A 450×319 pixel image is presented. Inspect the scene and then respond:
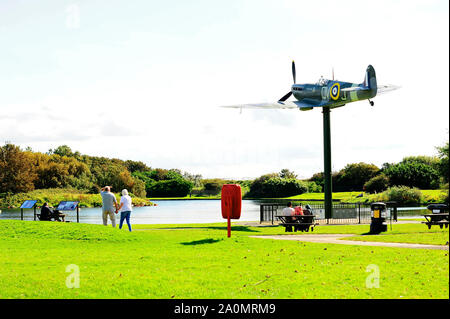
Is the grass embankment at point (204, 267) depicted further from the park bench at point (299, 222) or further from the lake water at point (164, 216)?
the lake water at point (164, 216)

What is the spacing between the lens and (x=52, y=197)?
199ft

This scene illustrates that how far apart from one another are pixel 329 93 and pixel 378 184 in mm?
39395

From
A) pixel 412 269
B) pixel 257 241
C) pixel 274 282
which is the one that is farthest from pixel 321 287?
pixel 257 241

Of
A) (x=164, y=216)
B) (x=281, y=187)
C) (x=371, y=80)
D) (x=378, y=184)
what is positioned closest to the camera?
(x=371, y=80)

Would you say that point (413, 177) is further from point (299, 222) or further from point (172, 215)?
point (299, 222)

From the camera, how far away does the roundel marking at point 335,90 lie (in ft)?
107

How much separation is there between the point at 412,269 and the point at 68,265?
24.8 feet

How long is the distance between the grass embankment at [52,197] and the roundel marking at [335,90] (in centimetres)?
3797

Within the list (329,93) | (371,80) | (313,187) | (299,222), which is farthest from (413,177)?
(299,222)

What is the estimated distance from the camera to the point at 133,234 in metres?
17.9

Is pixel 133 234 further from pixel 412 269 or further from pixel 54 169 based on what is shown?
pixel 54 169

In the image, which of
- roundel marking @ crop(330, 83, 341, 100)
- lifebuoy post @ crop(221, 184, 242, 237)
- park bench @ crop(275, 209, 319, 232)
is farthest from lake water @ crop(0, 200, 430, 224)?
lifebuoy post @ crop(221, 184, 242, 237)
